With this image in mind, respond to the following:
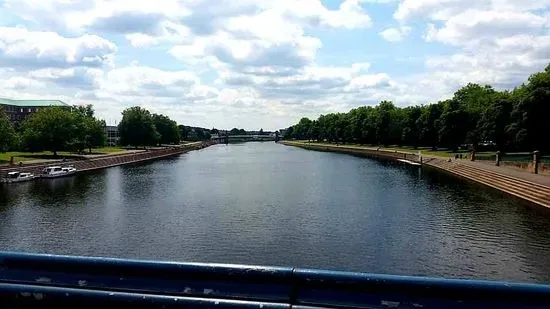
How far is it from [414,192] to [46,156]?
284 ft

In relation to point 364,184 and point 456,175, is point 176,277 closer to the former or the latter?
point 364,184

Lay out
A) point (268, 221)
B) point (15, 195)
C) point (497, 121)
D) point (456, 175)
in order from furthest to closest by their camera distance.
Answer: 1. point (497, 121)
2. point (456, 175)
3. point (15, 195)
4. point (268, 221)

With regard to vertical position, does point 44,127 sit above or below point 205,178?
above

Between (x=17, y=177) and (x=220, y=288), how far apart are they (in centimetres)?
7964

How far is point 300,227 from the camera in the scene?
122 ft

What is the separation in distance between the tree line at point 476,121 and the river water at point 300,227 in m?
25.4

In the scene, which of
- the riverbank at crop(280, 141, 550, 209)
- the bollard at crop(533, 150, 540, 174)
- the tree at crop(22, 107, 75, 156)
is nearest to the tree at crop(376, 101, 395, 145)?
the riverbank at crop(280, 141, 550, 209)

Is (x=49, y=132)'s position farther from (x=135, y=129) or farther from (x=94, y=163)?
(x=135, y=129)

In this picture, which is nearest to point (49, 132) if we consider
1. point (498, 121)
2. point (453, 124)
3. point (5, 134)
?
point (5, 134)

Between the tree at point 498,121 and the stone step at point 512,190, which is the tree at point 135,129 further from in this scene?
the stone step at point 512,190

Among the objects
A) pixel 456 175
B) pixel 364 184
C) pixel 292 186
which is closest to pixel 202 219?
pixel 292 186

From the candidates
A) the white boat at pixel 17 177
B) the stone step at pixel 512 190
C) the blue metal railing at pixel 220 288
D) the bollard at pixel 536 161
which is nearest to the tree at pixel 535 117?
the stone step at pixel 512 190

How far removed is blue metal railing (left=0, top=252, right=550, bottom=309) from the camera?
4586 mm

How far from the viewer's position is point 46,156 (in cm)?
11331
